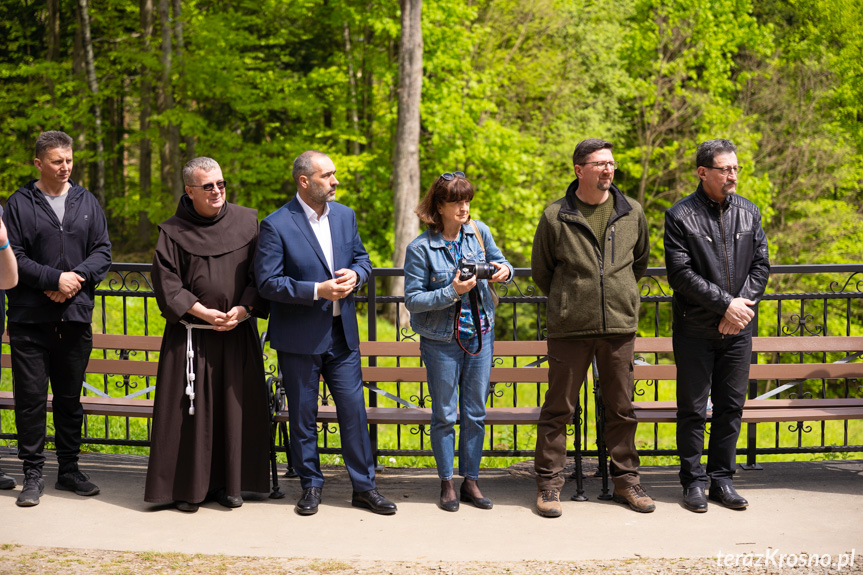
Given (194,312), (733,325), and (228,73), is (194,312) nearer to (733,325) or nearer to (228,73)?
(733,325)

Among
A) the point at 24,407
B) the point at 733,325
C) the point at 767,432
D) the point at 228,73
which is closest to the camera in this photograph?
the point at 733,325

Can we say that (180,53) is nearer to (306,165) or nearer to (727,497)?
(306,165)

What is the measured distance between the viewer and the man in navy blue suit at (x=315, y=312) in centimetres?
486

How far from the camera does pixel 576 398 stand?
511 cm

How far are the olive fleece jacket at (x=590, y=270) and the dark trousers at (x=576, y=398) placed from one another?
105mm

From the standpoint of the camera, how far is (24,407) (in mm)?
5164

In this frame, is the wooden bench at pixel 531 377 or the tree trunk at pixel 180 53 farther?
the tree trunk at pixel 180 53

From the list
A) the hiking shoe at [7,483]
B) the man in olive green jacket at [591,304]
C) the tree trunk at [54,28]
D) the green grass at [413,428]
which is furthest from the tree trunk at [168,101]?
the man in olive green jacket at [591,304]

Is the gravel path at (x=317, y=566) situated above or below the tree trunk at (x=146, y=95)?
below

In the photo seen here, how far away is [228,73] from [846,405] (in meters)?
15.7

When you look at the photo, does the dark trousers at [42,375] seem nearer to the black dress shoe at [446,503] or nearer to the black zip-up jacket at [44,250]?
the black zip-up jacket at [44,250]

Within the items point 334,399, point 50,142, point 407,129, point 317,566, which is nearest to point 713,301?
point 334,399

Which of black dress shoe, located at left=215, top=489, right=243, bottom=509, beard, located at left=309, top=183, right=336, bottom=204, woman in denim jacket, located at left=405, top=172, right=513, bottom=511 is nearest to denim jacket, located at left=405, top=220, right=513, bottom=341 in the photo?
woman in denim jacket, located at left=405, top=172, right=513, bottom=511

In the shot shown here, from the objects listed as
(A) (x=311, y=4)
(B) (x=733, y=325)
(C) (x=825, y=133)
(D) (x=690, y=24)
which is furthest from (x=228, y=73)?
(B) (x=733, y=325)
